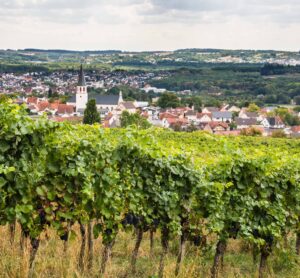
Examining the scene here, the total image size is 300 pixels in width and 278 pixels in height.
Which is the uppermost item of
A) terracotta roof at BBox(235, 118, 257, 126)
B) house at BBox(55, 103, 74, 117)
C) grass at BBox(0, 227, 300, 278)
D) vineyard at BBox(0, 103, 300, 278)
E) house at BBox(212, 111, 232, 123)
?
vineyard at BBox(0, 103, 300, 278)

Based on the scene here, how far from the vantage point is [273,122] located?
10688 centimetres

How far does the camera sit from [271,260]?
8.55 m

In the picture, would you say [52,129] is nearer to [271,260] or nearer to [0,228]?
[0,228]

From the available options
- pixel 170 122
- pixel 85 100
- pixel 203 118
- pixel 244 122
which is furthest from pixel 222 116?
pixel 85 100

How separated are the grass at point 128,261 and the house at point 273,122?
98.3 metres

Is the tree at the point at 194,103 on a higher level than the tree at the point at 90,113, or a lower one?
lower

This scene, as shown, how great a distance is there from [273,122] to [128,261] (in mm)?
102789

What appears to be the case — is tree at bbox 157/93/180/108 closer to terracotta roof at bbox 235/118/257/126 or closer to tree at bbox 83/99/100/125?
terracotta roof at bbox 235/118/257/126

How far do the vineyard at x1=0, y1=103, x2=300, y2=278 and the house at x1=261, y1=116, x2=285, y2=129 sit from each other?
324ft

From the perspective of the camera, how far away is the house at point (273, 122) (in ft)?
346

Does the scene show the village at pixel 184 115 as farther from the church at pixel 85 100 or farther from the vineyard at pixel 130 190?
the vineyard at pixel 130 190

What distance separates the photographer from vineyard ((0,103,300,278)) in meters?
6.11

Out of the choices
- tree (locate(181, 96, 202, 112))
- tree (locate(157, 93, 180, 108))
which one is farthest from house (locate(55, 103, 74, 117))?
tree (locate(181, 96, 202, 112))

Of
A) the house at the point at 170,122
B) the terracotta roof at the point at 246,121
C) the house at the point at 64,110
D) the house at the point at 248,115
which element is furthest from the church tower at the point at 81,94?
the terracotta roof at the point at 246,121
